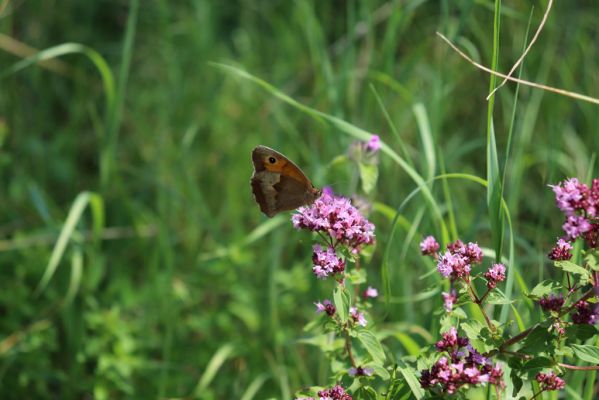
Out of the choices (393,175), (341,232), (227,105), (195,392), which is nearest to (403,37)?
(227,105)

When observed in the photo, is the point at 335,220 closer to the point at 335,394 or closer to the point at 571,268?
the point at 335,394

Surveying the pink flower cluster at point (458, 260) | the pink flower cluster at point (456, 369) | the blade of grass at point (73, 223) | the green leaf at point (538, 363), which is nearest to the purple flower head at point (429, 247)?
the pink flower cluster at point (458, 260)

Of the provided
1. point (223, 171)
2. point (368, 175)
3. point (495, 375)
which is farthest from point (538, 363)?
point (223, 171)

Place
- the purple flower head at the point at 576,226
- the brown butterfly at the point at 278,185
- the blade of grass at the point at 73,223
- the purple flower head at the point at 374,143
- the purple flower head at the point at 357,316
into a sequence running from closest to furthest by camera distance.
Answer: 1. the purple flower head at the point at 576,226
2. the purple flower head at the point at 357,316
3. the brown butterfly at the point at 278,185
4. the purple flower head at the point at 374,143
5. the blade of grass at the point at 73,223

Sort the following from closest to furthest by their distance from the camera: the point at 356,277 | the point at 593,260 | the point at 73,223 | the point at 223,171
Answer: the point at 593,260
the point at 356,277
the point at 73,223
the point at 223,171

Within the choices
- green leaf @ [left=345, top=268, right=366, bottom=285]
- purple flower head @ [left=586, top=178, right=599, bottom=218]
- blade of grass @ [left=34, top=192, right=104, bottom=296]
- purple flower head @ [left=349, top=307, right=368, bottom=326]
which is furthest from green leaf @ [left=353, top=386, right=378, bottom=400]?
blade of grass @ [left=34, top=192, right=104, bottom=296]

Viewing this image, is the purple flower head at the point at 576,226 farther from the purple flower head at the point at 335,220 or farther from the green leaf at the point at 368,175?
the green leaf at the point at 368,175

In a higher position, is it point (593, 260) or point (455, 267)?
point (593, 260)
